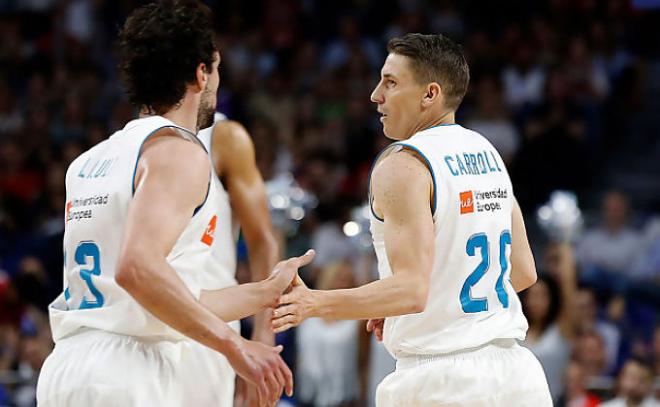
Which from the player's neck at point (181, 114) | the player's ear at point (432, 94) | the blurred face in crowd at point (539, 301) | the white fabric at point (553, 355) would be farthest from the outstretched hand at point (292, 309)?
the white fabric at point (553, 355)

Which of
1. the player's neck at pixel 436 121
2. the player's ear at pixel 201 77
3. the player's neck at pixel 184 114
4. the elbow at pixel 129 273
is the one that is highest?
the player's ear at pixel 201 77

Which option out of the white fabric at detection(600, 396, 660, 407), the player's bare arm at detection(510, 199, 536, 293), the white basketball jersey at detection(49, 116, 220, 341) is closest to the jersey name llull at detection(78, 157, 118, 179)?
the white basketball jersey at detection(49, 116, 220, 341)

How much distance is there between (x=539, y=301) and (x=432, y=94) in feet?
14.1

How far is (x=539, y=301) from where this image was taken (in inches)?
345

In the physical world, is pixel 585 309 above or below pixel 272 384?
below

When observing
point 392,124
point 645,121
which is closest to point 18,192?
point 645,121

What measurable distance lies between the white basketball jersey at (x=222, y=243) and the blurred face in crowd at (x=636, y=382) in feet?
12.0

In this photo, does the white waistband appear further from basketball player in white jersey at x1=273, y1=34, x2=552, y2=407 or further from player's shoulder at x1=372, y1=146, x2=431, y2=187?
player's shoulder at x1=372, y1=146, x2=431, y2=187

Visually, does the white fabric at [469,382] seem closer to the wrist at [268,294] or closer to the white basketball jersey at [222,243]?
the wrist at [268,294]

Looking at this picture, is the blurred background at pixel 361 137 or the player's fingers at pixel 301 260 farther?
the blurred background at pixel 361 137

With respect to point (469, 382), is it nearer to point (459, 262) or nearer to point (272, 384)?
point (459, 262)

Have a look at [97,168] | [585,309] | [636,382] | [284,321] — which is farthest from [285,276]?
[585,309]

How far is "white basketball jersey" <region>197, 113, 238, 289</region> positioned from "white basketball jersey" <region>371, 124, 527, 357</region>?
1069mm

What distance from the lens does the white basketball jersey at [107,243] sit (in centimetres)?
414
